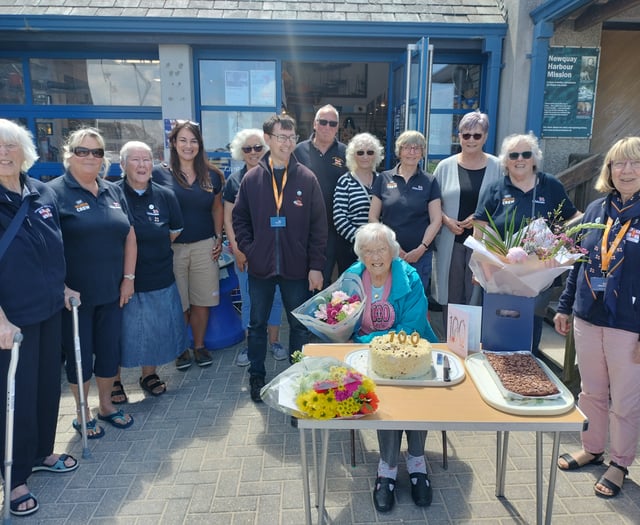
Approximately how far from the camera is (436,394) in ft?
7.26

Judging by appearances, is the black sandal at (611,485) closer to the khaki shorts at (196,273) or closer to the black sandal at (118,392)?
the khaki shorts at (196,273)

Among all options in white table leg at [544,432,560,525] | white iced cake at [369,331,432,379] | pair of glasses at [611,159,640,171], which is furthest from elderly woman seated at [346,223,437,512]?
pair of glasses at [611,159,640,171]

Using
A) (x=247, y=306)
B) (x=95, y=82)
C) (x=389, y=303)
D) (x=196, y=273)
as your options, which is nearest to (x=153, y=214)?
(x=196, y=273)

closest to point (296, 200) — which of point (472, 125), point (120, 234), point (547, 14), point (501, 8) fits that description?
point (120, 234)

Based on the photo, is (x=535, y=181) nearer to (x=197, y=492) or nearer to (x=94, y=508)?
(x=197, y=492)

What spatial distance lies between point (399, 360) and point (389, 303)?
0.70 meters

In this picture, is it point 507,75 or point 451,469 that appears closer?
point 451,469

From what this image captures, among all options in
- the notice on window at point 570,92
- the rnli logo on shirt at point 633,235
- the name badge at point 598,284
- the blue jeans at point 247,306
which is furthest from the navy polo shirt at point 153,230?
the notice on window at point 570,92

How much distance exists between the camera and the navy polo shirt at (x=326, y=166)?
4.58 m

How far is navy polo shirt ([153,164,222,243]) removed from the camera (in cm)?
406

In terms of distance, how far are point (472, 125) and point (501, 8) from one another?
3.37 metres

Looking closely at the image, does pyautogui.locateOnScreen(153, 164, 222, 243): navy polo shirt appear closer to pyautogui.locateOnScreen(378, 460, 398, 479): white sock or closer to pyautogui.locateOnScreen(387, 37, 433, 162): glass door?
pyautogui.locateOnScreen(378, 460, 398, 479): white sock

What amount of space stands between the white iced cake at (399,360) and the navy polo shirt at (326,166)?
2260 mm

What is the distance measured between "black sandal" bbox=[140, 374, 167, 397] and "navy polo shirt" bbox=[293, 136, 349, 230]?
200 centimetres
